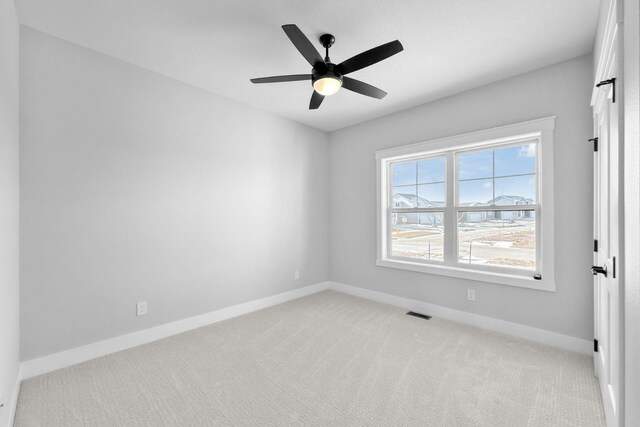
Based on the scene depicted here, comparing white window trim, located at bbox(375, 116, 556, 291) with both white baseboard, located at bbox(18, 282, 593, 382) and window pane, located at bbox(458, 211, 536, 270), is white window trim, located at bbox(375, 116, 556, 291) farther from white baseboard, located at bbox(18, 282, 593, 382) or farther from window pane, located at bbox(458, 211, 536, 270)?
white baseboard, located at bbox(18, 282, 593, 382)

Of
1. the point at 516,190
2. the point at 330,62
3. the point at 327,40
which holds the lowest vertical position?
the point at 516,190

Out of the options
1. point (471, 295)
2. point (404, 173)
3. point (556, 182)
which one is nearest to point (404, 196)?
point (404, 173)

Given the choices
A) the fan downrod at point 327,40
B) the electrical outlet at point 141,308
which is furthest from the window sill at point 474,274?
the electrical outlet at point 141,308

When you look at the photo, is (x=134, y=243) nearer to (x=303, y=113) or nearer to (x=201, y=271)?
(x=201, y=271)

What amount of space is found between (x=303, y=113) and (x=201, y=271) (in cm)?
242

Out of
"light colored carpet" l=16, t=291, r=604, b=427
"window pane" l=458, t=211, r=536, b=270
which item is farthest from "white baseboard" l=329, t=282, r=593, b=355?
"window pane" l=458, t=211, r=536, b=270

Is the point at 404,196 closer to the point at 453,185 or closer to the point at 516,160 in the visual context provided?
the point at 453,185

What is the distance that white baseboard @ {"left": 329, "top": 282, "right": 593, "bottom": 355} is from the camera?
258 cm

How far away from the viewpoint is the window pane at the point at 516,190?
2.94 m

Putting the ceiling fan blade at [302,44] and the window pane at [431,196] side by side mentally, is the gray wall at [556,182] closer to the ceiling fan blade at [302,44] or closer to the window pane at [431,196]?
the window pane at [431,196]

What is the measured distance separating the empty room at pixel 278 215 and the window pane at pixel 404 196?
0.03 m

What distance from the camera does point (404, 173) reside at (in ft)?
13.3

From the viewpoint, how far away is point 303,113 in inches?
156

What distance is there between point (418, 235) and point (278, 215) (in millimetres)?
1946
